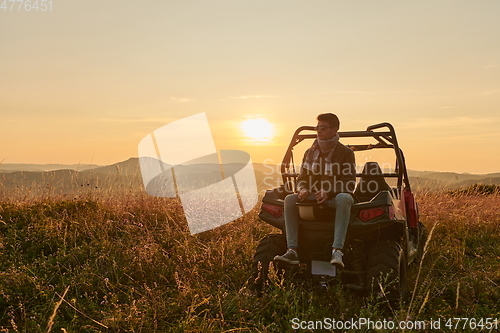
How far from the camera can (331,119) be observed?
17.9 ft

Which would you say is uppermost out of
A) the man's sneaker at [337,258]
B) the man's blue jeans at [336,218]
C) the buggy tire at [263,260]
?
the man's blue jeans at [336,218]

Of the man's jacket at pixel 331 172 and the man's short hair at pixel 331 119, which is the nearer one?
the man's jacket at pixel 331 172

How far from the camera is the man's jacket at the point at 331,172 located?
5219 millimetres

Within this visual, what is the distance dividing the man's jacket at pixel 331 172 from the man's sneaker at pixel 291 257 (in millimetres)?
789

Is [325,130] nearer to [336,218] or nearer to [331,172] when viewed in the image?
[331,172]

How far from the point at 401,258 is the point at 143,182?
253 inches

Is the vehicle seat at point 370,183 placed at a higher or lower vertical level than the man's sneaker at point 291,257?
higher

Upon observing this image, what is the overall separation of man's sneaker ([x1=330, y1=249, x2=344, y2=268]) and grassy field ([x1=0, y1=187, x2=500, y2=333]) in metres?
0.31

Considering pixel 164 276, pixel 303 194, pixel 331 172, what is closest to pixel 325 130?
pixel 331 172

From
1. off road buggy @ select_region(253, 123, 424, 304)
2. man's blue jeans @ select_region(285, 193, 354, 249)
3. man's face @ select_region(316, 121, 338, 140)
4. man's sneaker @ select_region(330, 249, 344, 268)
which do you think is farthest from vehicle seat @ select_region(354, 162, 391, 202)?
man's sneaker @ select_region(330, 249, 344, 268)

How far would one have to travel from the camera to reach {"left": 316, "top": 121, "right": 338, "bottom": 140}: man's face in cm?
544

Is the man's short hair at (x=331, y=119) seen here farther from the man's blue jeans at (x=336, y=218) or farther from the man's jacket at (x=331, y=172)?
the man's blue jeans at (x=336, y=218)

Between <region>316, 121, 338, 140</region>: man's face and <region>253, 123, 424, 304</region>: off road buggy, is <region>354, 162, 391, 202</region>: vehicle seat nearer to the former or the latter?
<region>253, 123, 424, 304</region>: off road buggy

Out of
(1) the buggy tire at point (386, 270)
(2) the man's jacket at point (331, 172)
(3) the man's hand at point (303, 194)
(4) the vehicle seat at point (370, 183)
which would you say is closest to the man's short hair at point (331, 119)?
(2) the man's jacket at point (331, 172)
